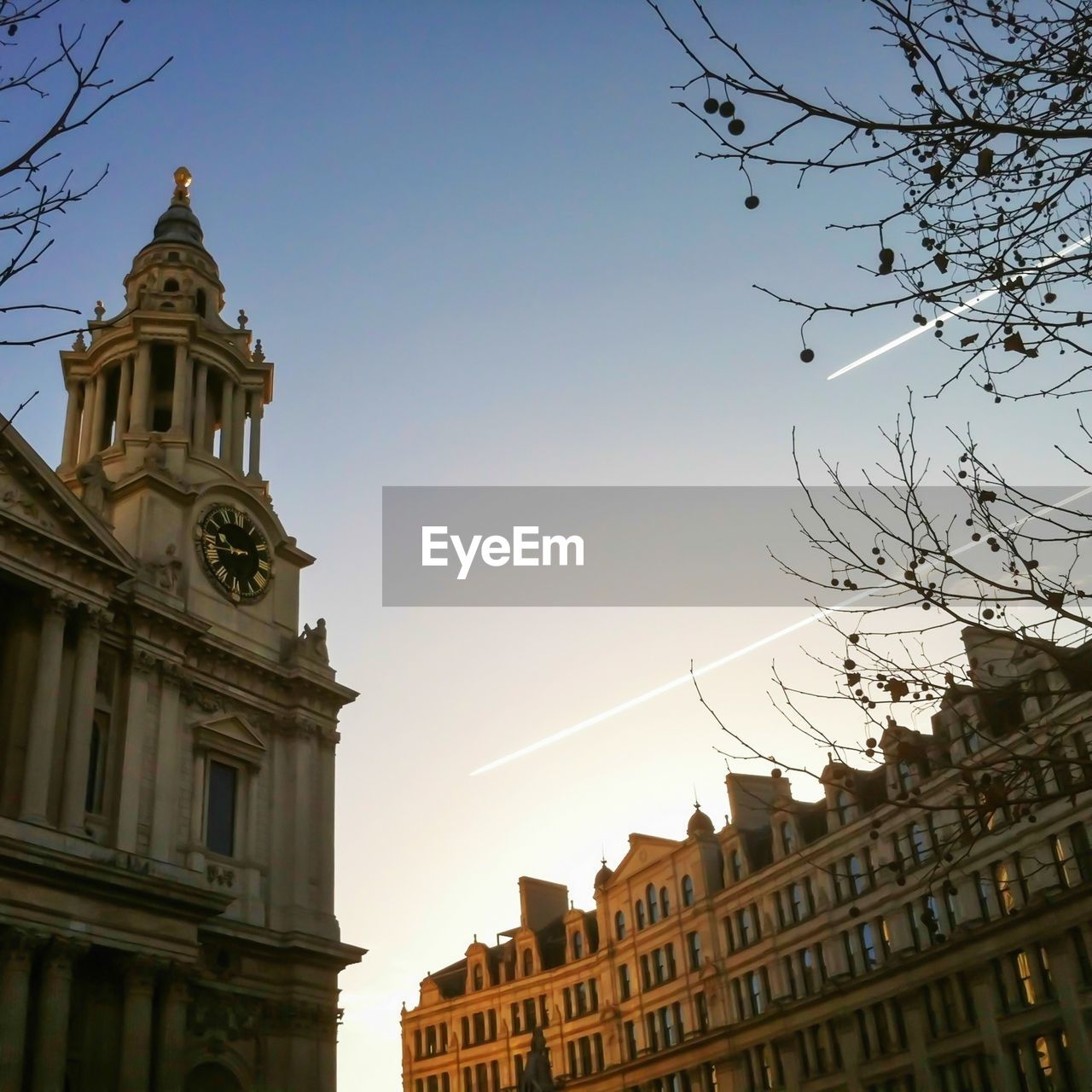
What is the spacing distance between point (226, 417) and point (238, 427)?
2.22 ft

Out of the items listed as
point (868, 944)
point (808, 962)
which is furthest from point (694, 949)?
point (868, 944)

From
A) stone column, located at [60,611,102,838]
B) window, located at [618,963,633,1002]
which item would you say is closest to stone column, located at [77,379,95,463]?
stone column, located at [60,611,102,838]

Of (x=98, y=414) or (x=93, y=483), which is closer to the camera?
(x=93, y=483)

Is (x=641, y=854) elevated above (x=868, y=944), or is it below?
above

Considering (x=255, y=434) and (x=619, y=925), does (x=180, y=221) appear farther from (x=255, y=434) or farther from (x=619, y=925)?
(x=619, y=925)

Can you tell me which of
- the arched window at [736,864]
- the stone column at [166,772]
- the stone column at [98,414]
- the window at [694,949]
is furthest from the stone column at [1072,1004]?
the stone column at [98,414]

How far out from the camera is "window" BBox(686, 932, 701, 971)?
6469cm

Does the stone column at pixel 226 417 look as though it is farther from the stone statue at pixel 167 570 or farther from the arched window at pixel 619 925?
the arched window at pixel 619 925

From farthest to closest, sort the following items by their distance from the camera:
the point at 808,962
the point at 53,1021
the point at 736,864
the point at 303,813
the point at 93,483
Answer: the point at 736,864 → the point at 808,962 → the point at 303,813 → the point at 93,483 → the point at 53,1021

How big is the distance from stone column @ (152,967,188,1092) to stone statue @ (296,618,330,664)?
1283 centimetres

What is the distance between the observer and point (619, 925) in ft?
235

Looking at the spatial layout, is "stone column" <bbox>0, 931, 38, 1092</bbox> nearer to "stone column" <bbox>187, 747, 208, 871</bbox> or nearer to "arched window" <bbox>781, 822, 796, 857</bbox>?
"stone column" <bbox>187, 747, 208, 871</bbox>

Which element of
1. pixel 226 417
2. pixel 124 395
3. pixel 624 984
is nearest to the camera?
pixel 124 395

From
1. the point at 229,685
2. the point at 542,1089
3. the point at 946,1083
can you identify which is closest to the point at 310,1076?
the point at 542,1089
